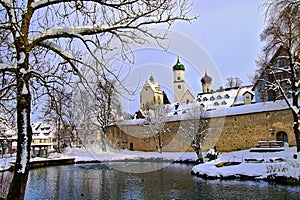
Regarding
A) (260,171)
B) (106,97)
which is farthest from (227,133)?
(106,97)

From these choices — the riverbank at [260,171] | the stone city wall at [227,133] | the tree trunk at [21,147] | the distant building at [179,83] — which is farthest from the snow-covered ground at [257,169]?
the distant building at [179,83]

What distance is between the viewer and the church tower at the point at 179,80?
156ft

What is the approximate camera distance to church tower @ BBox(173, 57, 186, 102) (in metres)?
47.5

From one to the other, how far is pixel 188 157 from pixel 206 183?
11.7 metres

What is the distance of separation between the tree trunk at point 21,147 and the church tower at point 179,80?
4176 centimetres

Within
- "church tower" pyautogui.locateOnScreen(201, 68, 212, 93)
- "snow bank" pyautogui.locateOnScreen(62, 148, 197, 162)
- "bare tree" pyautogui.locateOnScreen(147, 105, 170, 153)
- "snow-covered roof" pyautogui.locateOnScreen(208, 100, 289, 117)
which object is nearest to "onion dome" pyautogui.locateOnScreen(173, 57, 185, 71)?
"church tower" pyautogui.locateOnScreen(201, 68, 212, 93)

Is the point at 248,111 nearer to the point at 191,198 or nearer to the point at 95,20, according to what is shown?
the point at 191,198

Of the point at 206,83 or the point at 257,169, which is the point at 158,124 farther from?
the point at 206,83

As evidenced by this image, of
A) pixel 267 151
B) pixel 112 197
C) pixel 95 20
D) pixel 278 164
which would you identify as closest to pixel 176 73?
pixel 267 151

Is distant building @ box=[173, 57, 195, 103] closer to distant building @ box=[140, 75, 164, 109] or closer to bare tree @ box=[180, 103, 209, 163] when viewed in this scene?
distant building @ box=[140, 75, 164, 109]

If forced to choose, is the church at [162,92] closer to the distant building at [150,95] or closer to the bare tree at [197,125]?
the distant building at [150,95]

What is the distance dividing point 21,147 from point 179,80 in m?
47.2

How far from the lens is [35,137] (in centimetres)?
4650

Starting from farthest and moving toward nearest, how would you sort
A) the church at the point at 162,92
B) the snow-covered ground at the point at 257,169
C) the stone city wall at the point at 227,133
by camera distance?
1. the church at the point at 162,92
2. the stone city wall at the point at 227,133
3. the snow-covered ground at the point at 257,169
